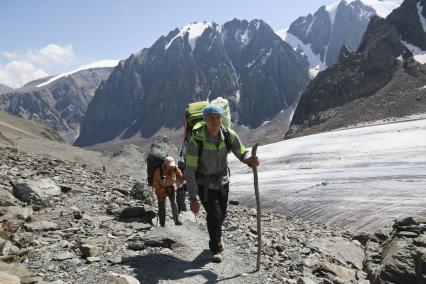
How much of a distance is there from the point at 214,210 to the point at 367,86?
151689 mm

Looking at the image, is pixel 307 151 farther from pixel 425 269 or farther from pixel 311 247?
pixel 425 269

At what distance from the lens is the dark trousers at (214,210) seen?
877 centimetres

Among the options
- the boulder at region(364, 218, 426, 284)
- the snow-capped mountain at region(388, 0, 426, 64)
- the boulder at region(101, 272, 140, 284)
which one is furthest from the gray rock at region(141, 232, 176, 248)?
the snow-capped mountain at region(388, 0, 426, 64)

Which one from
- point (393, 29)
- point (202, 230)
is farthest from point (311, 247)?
point (393, 29)

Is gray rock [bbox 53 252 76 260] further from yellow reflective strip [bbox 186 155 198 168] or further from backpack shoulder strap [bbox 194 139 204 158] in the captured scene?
backpack shoulder strap [bbox 194 139 204 158]

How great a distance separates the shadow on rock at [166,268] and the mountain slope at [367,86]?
344 ft

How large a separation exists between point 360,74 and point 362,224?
150 meters

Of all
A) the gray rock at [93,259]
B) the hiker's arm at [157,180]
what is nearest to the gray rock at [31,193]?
the hiker's arm at [157,180]

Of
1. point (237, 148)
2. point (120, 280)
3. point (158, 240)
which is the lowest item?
point (120, 280)

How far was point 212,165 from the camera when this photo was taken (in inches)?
341

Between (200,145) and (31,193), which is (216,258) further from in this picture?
(31,193)

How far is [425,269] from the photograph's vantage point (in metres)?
7.73

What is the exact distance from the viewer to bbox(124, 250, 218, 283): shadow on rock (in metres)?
7.93

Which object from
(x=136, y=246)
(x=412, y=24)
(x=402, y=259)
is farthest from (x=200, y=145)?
(x=412, y=24)
